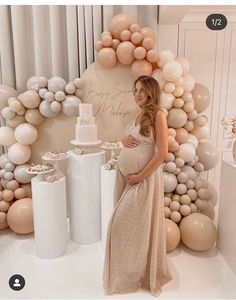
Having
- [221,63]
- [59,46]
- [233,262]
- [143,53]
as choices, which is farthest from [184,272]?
[59,46]

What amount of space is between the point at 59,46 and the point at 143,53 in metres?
0.70

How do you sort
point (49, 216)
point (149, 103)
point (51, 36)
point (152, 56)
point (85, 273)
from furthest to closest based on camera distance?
point (51, 36) < point (152, 56) < point (49, 216) < point (85, 273) < point (149, 103)

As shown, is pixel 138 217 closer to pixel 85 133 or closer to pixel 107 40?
pixel 85 133

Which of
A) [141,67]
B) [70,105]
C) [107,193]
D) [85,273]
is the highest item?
[141,67]

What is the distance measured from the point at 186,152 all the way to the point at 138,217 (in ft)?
2.28

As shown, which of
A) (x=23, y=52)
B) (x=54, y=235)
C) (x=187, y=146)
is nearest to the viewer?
(x=54, y=235)

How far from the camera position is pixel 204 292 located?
58.7 inches

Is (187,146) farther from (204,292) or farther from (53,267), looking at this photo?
(53,267)

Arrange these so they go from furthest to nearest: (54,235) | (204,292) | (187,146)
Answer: (187,146)
(54,235)
(204,292)

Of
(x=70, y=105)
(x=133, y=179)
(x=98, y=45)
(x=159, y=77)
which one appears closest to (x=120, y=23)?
(x=98, y=45)

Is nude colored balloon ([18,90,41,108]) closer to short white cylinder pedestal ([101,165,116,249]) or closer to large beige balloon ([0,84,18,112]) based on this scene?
large beige balloon ([0,84,18,112])

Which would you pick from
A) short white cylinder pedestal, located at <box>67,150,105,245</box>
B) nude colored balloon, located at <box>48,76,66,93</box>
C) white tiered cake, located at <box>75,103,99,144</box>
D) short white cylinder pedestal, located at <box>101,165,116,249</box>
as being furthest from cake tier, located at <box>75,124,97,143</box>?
nude colored balloon, located at <box>48,76,66,93</box>

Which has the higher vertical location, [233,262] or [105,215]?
[105,215]

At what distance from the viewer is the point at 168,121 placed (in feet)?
6.43
